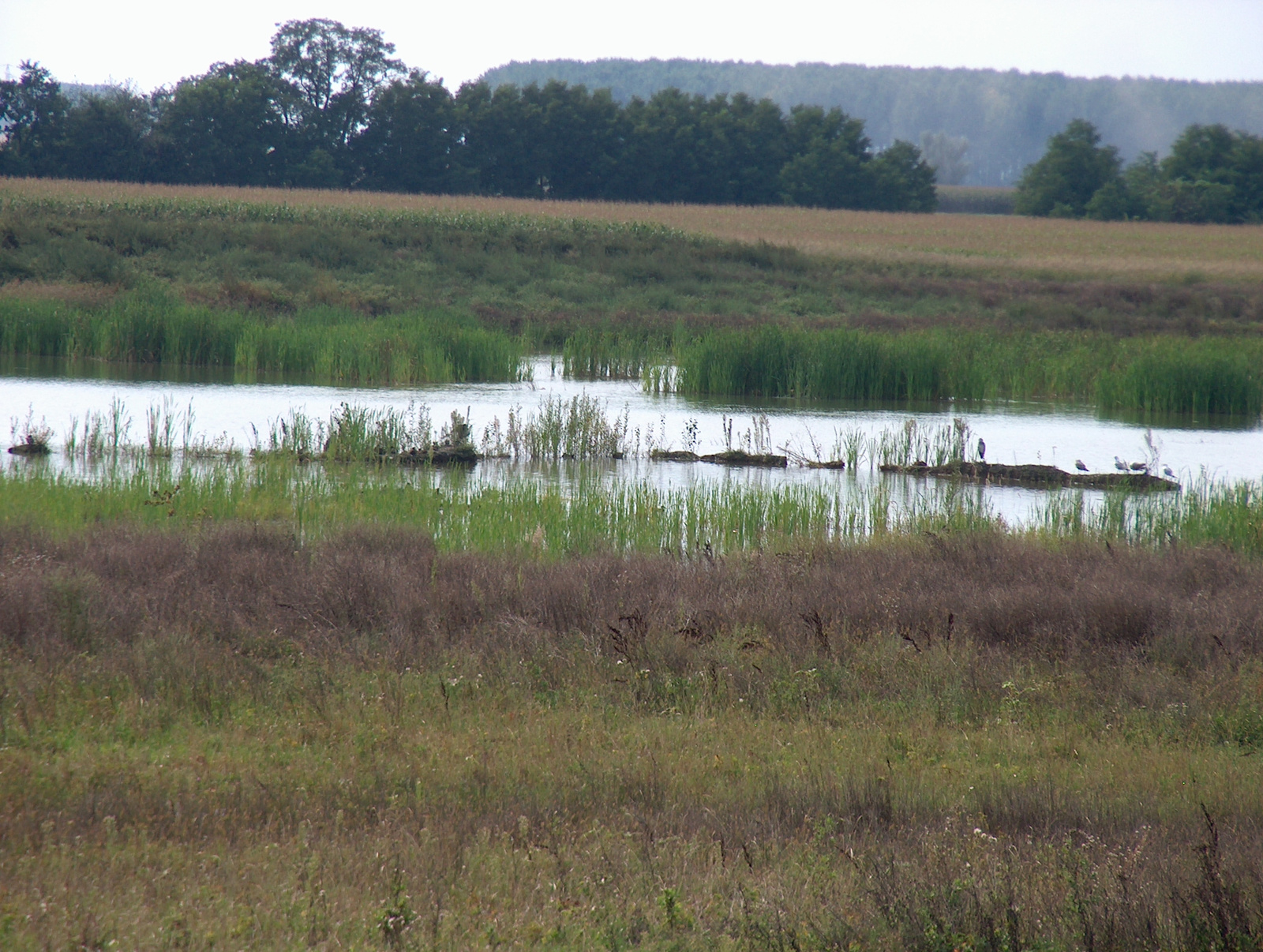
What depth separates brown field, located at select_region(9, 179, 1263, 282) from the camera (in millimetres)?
46406

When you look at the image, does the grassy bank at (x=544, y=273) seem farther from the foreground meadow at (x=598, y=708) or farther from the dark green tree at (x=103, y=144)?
the foreground meadow at (x=598, y=708)

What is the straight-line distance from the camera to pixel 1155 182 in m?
81.3

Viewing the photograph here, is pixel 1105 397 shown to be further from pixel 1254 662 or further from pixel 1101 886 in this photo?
pixel 1101 886

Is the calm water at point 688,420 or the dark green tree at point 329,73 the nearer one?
the calm water at point 688,420

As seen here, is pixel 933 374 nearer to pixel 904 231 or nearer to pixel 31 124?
pixel 904 231

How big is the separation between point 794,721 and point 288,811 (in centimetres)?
261

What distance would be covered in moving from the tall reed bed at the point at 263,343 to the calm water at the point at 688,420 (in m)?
0.89

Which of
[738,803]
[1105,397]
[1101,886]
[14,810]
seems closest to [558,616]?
[738,803]

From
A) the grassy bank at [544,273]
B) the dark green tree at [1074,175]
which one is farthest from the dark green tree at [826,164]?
the grassy bank at [544,273]

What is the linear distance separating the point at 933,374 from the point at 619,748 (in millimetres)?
18062

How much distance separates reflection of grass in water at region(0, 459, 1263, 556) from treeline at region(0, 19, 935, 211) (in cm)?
6060

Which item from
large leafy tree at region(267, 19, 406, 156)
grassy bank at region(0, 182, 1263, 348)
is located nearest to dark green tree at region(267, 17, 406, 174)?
large leafy tree at region(267, 19, 406, 156)

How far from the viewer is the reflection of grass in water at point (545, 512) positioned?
30.8 feet

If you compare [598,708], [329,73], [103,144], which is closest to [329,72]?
[329,73]
